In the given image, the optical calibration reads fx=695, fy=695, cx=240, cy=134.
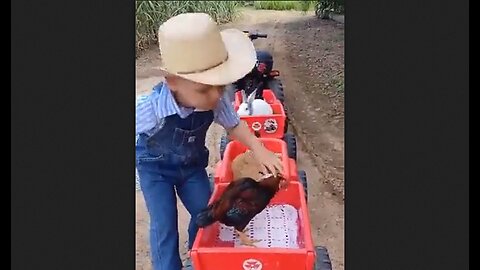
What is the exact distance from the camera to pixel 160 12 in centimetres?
77

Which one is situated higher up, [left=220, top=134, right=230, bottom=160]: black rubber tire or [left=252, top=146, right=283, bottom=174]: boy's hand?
[left=252, top=146, right=283, bottom=174]: boy's hand

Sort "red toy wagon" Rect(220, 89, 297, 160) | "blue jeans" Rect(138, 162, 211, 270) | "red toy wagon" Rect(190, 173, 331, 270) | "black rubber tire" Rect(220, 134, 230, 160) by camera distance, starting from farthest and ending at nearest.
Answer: "red toy wagon" Rect(220, 89, 297, 160) < "black rubber tire" Rect(220, 134, 230, 160) < "blue jeans" Rect(138, 162, 211, 270) < "red toy wagon" Rect(190, 173, 331, 270)

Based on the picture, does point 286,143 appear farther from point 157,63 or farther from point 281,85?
point 157,63

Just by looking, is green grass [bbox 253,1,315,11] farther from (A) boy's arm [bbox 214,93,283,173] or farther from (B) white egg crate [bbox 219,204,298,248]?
(B) white egg crate [bbox 219,204,298,248]

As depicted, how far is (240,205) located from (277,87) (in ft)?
1.27

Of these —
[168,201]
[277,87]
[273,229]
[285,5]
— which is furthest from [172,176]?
[277,87]

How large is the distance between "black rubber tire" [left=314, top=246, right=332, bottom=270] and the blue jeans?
14 cm

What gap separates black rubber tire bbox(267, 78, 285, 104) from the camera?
42.5 inches

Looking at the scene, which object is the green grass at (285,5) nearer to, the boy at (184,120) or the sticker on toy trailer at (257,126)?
the boy at (184,120)

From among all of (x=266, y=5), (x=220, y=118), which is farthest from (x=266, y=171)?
(x=266, y=5)

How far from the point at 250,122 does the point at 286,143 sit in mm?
75

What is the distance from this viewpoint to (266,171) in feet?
2.60

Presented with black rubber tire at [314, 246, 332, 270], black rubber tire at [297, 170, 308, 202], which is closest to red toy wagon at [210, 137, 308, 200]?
black rubber tire at [297, 170, 308, 202]

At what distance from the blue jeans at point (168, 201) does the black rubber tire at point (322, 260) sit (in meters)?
0.14
